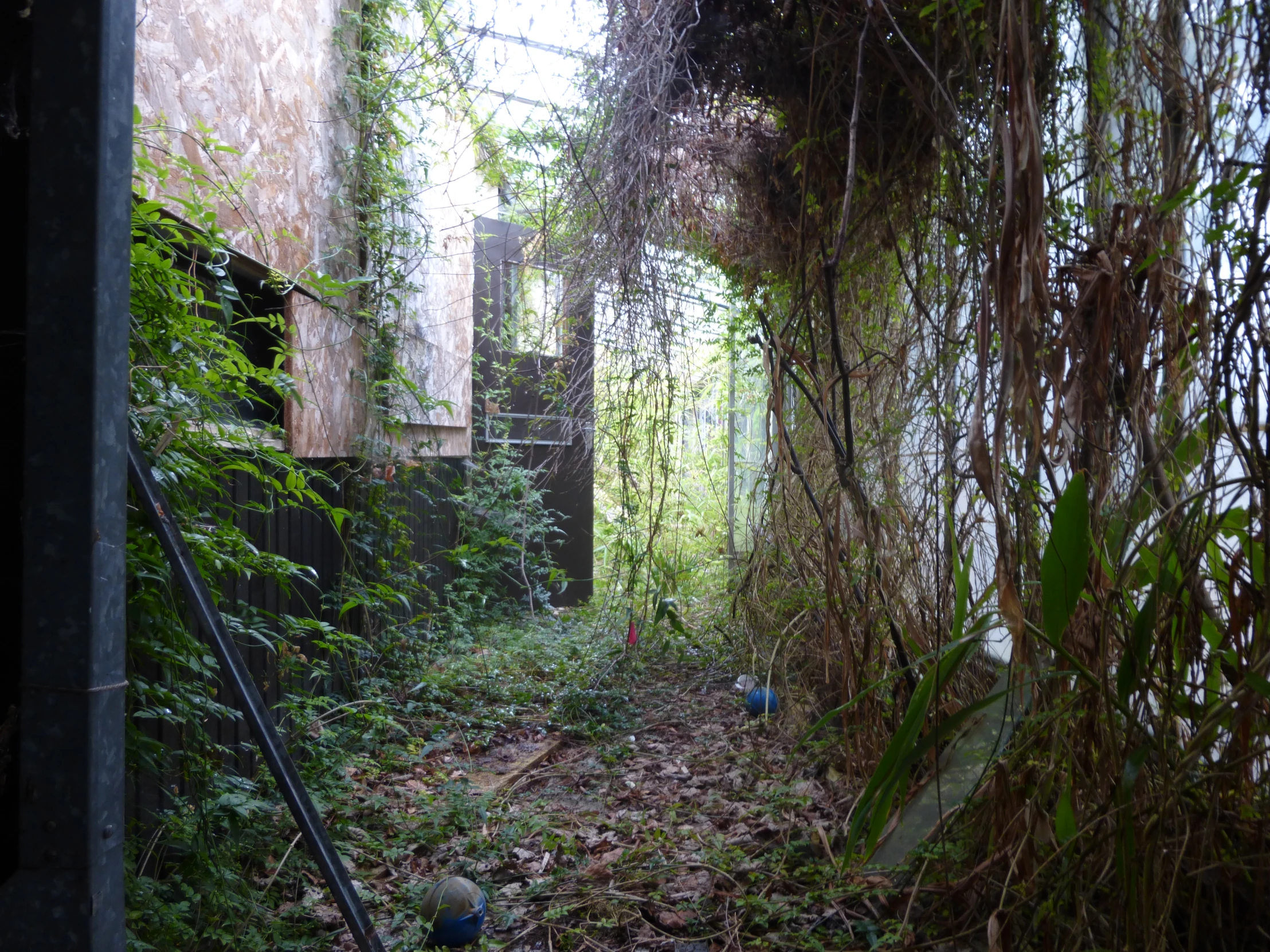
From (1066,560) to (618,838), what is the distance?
6.34ft

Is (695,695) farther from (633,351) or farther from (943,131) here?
(943,131)

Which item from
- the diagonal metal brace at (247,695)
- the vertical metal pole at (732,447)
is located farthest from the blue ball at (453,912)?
the vertical metal pole at (732,447)

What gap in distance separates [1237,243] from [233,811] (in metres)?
2.51

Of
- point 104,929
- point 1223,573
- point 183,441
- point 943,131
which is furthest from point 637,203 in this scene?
point 104,929

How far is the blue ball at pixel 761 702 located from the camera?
379 cm

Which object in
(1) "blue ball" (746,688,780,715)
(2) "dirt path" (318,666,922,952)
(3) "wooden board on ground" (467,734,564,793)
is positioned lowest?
(3) "wooden board on ground" (467,734,564,793)

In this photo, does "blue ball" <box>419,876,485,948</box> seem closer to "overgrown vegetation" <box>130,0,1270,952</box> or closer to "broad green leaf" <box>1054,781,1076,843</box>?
"overgrown vegetation" <box>130,0,1270,952</box>

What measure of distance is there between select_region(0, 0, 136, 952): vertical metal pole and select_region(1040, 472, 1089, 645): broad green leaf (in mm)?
1307

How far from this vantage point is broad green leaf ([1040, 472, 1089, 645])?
126 centimetres

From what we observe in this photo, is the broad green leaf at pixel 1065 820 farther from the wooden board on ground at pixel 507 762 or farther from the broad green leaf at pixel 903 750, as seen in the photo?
the wooden board on ground at pixel 507 762

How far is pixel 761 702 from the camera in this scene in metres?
3.83

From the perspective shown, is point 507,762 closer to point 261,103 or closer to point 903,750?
point 903,750

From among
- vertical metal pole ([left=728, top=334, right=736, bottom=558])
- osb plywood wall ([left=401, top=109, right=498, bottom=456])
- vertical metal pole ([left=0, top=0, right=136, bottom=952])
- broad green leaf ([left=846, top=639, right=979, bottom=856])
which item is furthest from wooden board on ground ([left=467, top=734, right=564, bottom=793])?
vertical metal pole ([left=728, top=334, right=736, bottom=558])

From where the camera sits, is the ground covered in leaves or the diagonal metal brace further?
the ground covered in leaves
